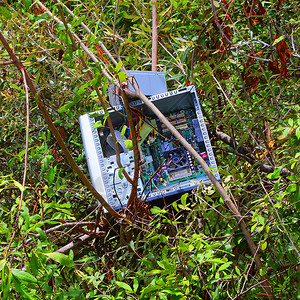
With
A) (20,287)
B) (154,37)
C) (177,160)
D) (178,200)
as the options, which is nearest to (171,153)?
(177,160)

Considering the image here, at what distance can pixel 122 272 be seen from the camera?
5.78 ft

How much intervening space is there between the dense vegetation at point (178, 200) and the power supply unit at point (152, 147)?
5.1 inches

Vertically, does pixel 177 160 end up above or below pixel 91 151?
below

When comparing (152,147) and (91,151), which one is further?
(152,147)

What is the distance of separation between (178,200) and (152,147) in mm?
384

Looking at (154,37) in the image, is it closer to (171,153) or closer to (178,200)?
(171,153)

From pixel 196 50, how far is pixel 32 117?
1197 millimetres

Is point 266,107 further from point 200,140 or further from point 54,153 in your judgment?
point 54,153

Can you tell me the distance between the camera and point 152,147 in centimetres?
230

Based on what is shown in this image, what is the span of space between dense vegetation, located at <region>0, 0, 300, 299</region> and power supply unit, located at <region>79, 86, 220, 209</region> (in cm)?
13

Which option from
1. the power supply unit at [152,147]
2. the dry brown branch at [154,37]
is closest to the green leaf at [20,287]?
the power supply unit at [152,147]

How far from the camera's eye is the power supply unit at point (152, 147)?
2.09 metres

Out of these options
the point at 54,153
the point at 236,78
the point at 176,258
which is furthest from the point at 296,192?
the point at 54,153

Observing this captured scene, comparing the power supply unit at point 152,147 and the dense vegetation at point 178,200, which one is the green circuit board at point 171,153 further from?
the dense vegetation at point 178,200
